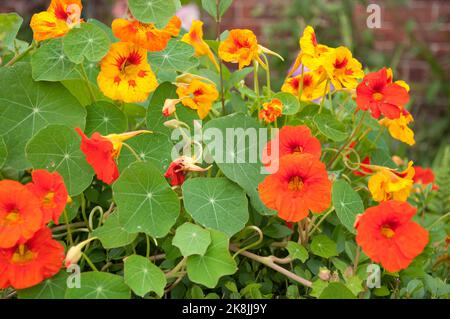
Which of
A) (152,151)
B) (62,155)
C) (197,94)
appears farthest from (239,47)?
(62,155)

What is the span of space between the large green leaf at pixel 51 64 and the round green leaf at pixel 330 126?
38cm

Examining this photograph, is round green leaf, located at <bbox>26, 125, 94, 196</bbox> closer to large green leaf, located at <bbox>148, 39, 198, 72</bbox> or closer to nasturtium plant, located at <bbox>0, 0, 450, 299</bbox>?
nasturtium plant, located at <bbox>0, 0, 450, 299</bbox>

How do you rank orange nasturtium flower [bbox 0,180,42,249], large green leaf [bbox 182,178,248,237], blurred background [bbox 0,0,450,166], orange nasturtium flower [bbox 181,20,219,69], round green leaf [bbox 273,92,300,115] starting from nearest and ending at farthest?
orange nasturtium flower [bbox 0,180,42,249] → large green leaf [bbox 182,178,248,237] → round green leaf [bbox 273,92,300,115] → orange nasturtium flower [bbox 181,20,219,69] → blurred background [bbox 0,0,450,166]

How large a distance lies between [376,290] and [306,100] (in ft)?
1.15

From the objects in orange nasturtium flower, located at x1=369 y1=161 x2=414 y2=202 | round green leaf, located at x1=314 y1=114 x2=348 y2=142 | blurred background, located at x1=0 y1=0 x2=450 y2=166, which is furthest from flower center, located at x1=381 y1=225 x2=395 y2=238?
blurred background, located at x1=0 y1=0 x2=450 y2=166

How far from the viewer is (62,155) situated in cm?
101

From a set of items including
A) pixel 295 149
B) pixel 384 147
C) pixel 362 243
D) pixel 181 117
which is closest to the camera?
pixel 362 243

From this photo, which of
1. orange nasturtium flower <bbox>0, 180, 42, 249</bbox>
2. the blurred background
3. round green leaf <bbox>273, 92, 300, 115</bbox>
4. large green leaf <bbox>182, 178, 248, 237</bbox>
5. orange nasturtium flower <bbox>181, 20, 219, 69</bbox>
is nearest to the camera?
orange nasturtium flower <bbox>0, 180, 42, 249</bbox>

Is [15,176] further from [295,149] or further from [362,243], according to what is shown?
[362,243]

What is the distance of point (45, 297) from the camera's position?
902mm

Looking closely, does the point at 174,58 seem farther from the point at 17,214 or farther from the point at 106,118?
the point at 17,214

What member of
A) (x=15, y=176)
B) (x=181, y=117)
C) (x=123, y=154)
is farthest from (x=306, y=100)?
(x=15, y=176)

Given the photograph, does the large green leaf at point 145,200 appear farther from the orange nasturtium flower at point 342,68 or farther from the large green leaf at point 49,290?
the orange nasturtium flower at point 342,68

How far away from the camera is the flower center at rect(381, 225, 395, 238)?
884 millimetres
